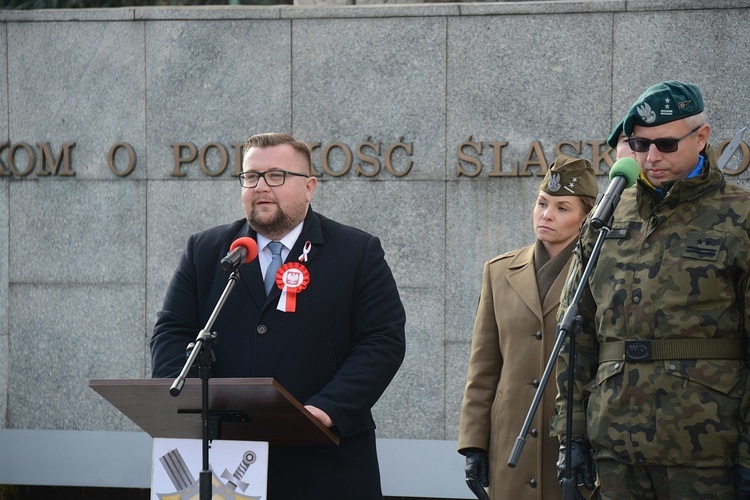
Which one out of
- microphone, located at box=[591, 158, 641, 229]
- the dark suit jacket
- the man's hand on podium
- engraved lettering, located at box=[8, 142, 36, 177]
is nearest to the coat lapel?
the dark suit jacket

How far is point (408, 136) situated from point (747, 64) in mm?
2387

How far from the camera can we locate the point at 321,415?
4.39m

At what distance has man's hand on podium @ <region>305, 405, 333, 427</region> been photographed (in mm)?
4367

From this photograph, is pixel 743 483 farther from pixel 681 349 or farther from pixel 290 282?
pixel 290 282

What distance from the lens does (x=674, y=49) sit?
26.7ft

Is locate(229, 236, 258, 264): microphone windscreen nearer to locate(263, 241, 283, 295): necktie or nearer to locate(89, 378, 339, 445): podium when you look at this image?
locate(263, 241, 283, 295): necktie

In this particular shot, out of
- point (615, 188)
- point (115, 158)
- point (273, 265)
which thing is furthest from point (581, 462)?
point (115, 158)

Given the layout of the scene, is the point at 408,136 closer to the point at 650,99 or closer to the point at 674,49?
the point at 674,49

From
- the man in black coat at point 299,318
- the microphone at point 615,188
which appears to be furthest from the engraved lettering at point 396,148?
the microphone at point 615,188

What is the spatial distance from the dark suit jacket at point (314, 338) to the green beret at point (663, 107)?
4.37 feet

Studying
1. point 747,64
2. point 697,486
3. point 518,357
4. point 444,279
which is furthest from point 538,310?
point 747,64

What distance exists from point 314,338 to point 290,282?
0.25 m

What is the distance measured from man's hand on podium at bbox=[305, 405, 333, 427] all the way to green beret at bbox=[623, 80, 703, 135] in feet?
5.05

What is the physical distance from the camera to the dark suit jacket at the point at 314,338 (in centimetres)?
→ 460
